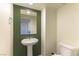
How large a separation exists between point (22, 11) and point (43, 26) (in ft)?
1.04

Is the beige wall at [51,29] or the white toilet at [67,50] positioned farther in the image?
the beige wall at [51,29]

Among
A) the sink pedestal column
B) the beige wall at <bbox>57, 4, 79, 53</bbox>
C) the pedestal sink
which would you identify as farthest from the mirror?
the beige wall at <bbox>57, 4, 79, 53</bbox>

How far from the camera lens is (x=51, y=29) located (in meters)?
1.30

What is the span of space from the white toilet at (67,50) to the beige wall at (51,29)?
9 centimetres

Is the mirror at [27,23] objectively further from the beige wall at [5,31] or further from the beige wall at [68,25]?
the beige wall at [68,25]


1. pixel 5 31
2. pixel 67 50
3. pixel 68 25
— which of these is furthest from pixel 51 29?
pixel 5 31

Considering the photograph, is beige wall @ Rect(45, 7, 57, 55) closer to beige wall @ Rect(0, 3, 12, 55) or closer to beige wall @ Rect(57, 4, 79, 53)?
beige wall @ Rect(57, 4, 79, 53)

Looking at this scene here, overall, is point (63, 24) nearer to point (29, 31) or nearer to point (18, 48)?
point (29, 31)

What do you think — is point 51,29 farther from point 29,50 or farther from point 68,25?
point 29,50

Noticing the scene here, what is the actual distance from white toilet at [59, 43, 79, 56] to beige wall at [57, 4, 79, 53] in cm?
4

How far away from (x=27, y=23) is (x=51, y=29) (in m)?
0.30

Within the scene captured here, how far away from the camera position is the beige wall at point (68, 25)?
4.11 ft

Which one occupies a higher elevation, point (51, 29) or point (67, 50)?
point (51, 29)

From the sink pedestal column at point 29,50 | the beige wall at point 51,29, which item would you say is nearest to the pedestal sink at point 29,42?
the sink pedestal column at point 29,50
